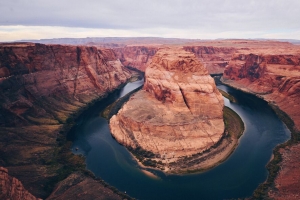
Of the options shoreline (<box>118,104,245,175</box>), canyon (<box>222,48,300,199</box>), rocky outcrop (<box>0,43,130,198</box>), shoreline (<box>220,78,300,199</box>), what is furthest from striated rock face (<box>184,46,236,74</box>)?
shoreline (<box>118,104,245,175</box>)

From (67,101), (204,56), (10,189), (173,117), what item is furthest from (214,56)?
(10,189)

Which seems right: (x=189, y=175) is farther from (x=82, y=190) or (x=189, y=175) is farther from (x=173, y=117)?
(x=82, y=190)

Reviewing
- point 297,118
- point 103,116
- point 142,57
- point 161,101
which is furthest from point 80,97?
point 142,57

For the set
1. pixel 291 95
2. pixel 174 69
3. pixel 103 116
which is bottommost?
pixel 103 116

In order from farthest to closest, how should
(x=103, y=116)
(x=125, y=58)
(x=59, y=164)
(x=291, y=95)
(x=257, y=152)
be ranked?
(x=125, y=58), (x=291, y=95), (x=103, y=116), (x=257, y=152), (x=59, y=164)

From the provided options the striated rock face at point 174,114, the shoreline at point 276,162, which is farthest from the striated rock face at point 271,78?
the striated rock face at point 174,114

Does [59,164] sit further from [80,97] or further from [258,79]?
[258,79]
